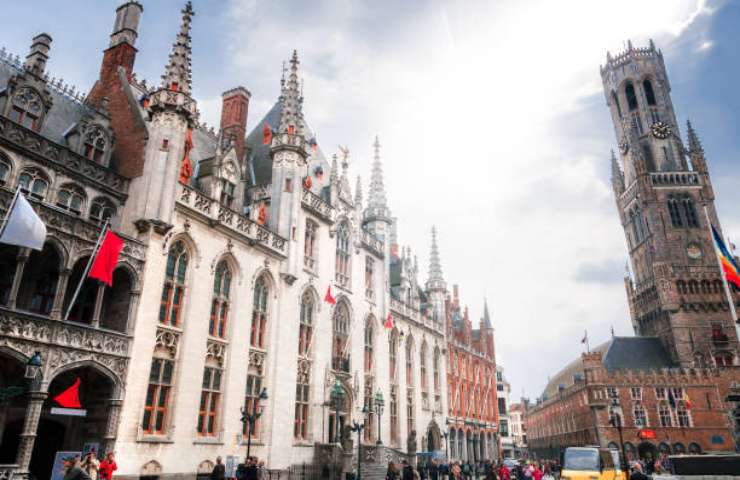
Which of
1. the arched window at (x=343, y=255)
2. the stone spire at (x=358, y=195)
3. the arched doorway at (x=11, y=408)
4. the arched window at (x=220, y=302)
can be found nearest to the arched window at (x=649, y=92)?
the stone spire at (x=358, y=195)

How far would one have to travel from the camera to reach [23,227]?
52.4 ft

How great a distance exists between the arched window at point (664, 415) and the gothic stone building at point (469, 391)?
66.5 feet

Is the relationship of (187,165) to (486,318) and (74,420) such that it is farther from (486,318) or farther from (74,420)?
(486,318)

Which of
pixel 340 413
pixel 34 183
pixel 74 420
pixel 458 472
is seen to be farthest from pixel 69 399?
pixel 340 413

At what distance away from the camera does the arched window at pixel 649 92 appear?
89.2 meters

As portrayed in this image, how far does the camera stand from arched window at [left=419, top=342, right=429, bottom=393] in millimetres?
45500

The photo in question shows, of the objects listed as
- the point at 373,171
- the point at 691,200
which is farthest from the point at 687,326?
the point at 373,171

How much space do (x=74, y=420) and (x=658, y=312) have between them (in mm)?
73444

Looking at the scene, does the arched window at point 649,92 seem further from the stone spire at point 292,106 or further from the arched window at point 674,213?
the stone spire at point 292,106

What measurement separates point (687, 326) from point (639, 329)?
458 inches

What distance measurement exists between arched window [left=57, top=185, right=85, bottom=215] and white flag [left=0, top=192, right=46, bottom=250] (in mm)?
4397

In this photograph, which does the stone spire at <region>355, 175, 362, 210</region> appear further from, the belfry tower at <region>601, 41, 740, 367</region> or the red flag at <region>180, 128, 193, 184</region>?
the belfry tower at <region>601, 41, 740, 367</region>

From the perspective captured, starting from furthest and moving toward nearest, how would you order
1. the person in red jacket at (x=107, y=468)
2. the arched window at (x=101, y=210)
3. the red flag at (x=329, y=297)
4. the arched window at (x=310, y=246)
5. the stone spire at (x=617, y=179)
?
the stone spire at (x=617, y=179), the arched window at (x=310, y=246), the red flag at (x=329, y=297), the arched window at (x=101, y=210), the person in red jacket at (x=107, y=468)

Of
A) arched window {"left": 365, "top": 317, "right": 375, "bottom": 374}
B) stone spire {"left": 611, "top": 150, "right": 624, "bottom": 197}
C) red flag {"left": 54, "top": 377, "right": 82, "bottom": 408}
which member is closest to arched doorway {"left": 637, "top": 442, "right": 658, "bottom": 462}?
arched window {"left": 365, "top": 317, "right": 375, "bottom": 374}
